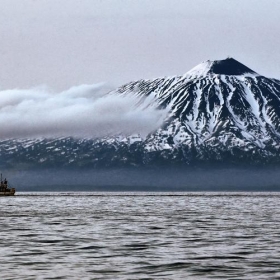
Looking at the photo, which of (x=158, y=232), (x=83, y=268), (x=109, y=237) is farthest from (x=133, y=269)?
(x=158, y=232)

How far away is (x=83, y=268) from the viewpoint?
48875 mm

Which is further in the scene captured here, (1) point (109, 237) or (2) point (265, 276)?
→ (1) point (109, 237)

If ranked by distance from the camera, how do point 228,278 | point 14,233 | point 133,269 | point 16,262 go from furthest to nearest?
point 14,233 → point 16,262 → point 133,269 → point 228,278

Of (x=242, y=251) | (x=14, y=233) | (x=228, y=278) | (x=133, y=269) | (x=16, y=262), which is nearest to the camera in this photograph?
(x=228, y=278)

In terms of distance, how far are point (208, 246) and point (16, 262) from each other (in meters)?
17.3

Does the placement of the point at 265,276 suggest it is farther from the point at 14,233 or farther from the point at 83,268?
the point at 14,233

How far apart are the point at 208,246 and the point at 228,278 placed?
1918 cm

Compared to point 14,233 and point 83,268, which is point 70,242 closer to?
point 14,233

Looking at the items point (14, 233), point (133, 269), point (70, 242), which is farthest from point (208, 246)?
point (14, 233)

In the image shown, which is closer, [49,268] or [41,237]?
[49,268]

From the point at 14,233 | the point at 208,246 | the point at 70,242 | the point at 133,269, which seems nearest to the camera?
the point at 133,269

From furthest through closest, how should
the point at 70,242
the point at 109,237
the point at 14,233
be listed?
the point at 14,233 → the point at 109,237 → the point at 70,242

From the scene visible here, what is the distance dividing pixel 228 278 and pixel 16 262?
47.8 feet

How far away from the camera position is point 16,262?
5206 cm
